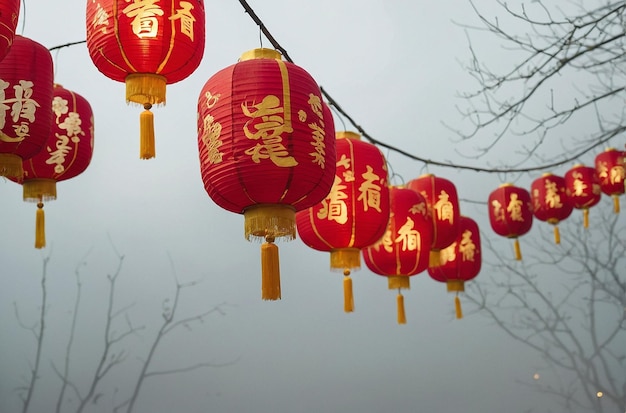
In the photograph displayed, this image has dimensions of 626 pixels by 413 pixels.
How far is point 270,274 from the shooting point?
1.89 meters

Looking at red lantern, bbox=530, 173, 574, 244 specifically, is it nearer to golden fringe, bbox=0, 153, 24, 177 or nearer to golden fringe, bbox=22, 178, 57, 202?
golden fringe, bbox=22, 178, 57, 202

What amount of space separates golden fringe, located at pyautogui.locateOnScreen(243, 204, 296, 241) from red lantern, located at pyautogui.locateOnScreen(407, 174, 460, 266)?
4.76 feet

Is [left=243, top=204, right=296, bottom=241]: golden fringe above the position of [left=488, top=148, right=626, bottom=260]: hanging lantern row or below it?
below

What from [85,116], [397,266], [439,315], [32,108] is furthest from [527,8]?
[32,108]

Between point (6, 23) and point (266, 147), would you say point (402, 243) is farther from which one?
point (6, 23)

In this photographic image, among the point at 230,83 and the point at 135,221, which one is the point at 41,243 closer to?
the point at 230,83

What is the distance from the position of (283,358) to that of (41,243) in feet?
9.87

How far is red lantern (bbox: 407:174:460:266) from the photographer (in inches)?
128

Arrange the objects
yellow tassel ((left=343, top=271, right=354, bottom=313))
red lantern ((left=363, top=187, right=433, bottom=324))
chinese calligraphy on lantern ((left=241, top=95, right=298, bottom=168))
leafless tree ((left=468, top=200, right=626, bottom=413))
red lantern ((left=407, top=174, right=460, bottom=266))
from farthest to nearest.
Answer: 1. leafless tree ((left=468, top=200, right=626, bottom=413))
2. red lantern ((left=407, top=174, right=460, bottom=266))
3. red lantern ((left=363, top=187, right=433, bottom=324))
4. yellow tassel ((left=343, top=271, right=354, bottom=313))
5. chinese calligraphy on lantern ((left=241, top=95, right=298, bottom=168))

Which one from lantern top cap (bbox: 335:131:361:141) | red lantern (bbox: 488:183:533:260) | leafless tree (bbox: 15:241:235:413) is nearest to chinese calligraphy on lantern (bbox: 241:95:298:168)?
lantern top cap (bbox: 335:131:361:141)

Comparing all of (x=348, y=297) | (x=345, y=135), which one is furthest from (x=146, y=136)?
(x=348, y=297)

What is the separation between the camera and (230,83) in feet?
→ 6.17

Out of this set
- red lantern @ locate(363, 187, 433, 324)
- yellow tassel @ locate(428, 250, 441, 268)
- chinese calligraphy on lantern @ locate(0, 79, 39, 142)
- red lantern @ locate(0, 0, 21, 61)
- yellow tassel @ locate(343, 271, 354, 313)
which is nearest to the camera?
red lantern @ locate(0, 0, 21, 61)

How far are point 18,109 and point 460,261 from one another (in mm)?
2420
